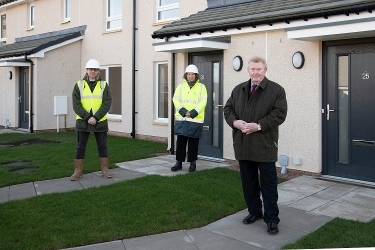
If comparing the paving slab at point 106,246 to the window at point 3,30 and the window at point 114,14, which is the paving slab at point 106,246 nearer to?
the window at point 114,14


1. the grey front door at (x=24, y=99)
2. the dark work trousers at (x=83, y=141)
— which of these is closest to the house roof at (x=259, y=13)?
the dark work trousers at (x=83, y=141)

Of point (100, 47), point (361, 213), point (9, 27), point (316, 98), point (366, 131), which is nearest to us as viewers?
point (361, 213)

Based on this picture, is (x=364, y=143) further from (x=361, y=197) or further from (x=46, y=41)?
(x=46, y=41)

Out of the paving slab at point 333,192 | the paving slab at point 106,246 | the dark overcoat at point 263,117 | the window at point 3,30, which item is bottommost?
the paving slab at point 106,246

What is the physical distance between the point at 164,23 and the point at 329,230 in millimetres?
9246

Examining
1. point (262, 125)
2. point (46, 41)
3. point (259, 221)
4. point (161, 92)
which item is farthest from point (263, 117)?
point (46, 41)

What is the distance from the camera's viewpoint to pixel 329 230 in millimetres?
4961

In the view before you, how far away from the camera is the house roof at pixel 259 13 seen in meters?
7.09

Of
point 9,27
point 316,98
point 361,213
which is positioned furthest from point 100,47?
point 361,213

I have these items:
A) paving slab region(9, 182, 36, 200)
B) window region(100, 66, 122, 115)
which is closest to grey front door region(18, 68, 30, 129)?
window region(100, 66, 122, 115)

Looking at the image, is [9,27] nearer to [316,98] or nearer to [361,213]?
[316,98]

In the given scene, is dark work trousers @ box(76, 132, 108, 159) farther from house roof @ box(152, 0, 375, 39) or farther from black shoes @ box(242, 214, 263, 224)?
black shoes @ box(242, 214, 263, 224)

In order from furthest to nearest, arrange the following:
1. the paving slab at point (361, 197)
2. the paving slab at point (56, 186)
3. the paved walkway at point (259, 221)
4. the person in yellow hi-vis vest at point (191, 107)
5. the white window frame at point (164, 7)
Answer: the white window frame at point (164, 7)
the person in yellow hi-vis vest at point (191, 107)
the paving slab at point (56, 186)
the paving slab at point (361, 197)
the paved walkway at point (259, 221)

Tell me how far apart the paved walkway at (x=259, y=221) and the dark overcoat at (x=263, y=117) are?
863 millimetres
